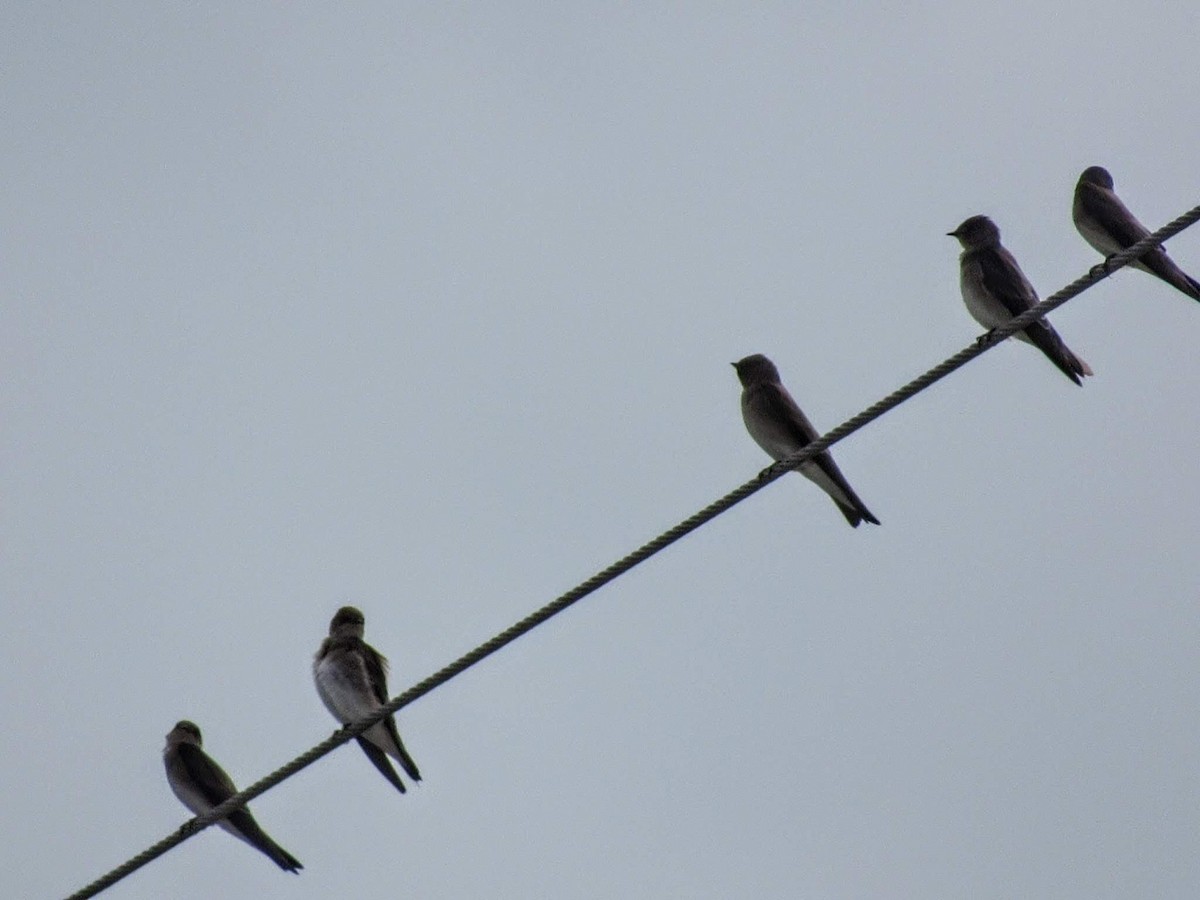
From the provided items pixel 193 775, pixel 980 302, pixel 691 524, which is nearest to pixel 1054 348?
pixel 980 302

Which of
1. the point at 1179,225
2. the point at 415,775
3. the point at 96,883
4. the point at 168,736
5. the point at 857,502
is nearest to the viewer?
the point at 1179,225

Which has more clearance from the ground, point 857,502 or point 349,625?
point 349,625

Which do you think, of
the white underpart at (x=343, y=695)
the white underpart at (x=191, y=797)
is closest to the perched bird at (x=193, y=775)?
the white underpart at (x=191, y=797)

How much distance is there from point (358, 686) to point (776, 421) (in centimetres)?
237

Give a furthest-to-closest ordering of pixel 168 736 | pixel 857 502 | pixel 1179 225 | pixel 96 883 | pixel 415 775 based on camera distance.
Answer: pixel 168 736 → pixel 415 775 → pixel 857 502 → pixel 96 883 → pixel 1179 225

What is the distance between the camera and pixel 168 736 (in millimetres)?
10578

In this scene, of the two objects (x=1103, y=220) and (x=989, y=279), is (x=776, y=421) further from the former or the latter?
(x=1103, y=220)

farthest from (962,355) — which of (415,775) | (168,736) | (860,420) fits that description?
(168,736)

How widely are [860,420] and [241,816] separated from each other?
385 centimetres

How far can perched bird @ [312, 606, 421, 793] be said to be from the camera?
9.57 meters

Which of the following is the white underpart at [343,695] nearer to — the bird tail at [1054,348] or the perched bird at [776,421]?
the perched bird at [776,421]

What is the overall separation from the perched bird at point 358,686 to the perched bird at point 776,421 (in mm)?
2162

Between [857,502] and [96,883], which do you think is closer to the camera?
[96,883]

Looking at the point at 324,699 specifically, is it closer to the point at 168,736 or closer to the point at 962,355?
the point at 168,736
